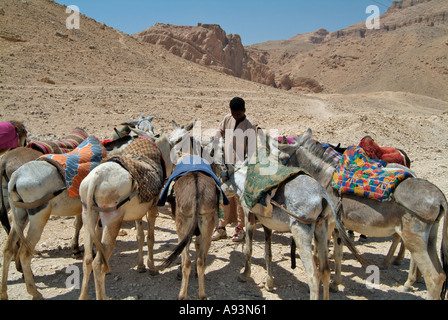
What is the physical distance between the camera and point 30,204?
4215 millimetres

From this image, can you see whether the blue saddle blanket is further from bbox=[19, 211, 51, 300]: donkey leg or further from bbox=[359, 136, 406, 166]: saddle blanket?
bbox=[359, 136, 406, 166]: saddle blanket

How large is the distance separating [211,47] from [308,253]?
189 feet

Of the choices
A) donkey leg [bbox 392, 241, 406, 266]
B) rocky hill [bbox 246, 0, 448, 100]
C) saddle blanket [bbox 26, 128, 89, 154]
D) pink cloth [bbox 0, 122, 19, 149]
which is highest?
rocky hill [bbox 246, 0, 448, 100]

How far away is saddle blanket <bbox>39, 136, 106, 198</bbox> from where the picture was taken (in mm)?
4504

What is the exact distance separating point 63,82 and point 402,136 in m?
20.8

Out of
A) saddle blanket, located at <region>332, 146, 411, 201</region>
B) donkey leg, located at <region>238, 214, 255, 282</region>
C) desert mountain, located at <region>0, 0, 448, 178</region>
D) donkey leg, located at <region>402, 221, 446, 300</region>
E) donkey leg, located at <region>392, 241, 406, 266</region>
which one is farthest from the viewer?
desert mountain, located at <region>0, 0, 448, 178</region>

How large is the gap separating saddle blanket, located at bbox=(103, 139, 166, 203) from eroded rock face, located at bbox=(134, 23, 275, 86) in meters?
45.2

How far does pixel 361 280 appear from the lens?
16.5ft

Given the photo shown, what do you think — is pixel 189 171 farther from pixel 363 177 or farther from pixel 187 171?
pixel 363 177

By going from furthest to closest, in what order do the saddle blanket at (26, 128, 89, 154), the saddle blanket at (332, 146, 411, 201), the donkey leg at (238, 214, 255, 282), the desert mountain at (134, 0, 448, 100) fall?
the desert mountain at (134, 0, 448, 100), the saddle blanket at (26, 128, 89, 154), the donkey leg at (238, 214, 255, 282), the saddle blanket at (332, 146, 411, 201)

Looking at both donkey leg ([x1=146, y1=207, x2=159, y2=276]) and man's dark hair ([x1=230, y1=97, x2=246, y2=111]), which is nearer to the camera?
donkey leg ([x1=146, y1=207, x2=159, y2=276])

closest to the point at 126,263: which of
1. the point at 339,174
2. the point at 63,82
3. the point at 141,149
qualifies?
the point at 141,149

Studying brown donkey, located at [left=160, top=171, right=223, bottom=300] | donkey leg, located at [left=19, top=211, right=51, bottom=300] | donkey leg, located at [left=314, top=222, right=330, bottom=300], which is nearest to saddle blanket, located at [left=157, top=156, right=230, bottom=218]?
brown donkey, located at [left=160, top=171, right=223, bottom=300]

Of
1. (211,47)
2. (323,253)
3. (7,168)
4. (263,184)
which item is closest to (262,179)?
(263,184)
